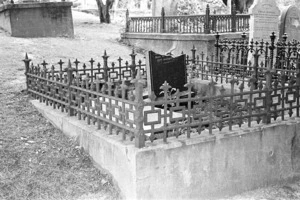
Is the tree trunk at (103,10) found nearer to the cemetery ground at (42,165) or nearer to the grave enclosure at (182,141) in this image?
the cemetery ground at (42,165)

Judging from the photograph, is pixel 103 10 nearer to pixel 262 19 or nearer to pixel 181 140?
pixel 262 19

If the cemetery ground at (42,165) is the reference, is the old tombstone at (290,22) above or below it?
above

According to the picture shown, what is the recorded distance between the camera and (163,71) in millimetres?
7703

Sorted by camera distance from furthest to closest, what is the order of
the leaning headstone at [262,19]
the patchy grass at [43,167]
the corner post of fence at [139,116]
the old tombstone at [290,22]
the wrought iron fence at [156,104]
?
the old tombstone at [290,22] < the leaning headstone at [262,19] < the patchy grass at [43,167] < the wrought iron fence at [156,104] < the corner post of fence at [139,116]

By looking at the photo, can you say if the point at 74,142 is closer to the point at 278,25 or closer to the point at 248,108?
the point at 248,108

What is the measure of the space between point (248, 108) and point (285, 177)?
1176mm

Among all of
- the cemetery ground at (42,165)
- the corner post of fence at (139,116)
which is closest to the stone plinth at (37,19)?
the cemetery ground at (42,165)

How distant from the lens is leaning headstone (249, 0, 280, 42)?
36.6 ft

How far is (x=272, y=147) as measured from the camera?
5656mm

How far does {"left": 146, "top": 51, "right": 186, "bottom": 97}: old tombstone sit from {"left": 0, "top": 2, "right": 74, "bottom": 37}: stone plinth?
29.7ft

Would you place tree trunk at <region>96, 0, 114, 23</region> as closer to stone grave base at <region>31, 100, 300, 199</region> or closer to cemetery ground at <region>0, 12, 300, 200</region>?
cemetery ground at <region>0, 12, 300, 200</region>

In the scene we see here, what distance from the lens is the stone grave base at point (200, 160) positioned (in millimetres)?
4754

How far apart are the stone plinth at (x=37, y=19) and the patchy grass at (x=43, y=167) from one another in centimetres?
924

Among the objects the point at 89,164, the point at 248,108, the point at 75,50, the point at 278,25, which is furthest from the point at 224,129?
the point at 75,50
